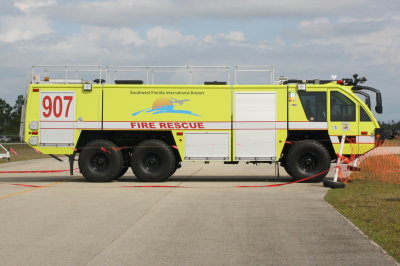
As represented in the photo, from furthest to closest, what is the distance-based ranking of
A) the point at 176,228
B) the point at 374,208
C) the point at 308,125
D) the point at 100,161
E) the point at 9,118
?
the point at 9,118, the point at 100,161, the point at 308,125, the point at 374,208, the point at 176,228

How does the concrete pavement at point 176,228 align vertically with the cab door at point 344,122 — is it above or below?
below

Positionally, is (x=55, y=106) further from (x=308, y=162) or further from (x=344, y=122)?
(x=344, y=122)

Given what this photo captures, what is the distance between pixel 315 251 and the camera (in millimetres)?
7980

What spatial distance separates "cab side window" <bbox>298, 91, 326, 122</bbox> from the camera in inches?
746

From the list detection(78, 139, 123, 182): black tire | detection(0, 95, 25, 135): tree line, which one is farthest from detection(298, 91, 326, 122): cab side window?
detection(0, 95, 25, 135): tree line

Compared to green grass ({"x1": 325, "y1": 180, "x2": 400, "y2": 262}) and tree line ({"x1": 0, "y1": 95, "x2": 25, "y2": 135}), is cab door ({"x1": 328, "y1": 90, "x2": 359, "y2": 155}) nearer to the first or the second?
green grass ({"x1": 325, "y1": 180, "x2": 400, "y2": 262})

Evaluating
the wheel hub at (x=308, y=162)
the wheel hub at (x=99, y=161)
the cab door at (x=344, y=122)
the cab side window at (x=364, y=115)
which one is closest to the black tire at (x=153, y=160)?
the wheel hub at (x=99, y=161)

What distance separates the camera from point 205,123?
749 inches

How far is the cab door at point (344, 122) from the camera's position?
62.0 ft

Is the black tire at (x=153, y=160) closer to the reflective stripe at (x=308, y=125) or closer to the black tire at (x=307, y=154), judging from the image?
the black tire at (x=307, y=154)

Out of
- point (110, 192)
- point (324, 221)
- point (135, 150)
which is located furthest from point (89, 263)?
point (135, 150)

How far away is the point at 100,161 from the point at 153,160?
1668mm

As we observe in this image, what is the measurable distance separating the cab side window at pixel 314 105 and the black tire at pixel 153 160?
→ 4304 millimetres

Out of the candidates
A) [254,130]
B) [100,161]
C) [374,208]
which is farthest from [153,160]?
[374,208]
